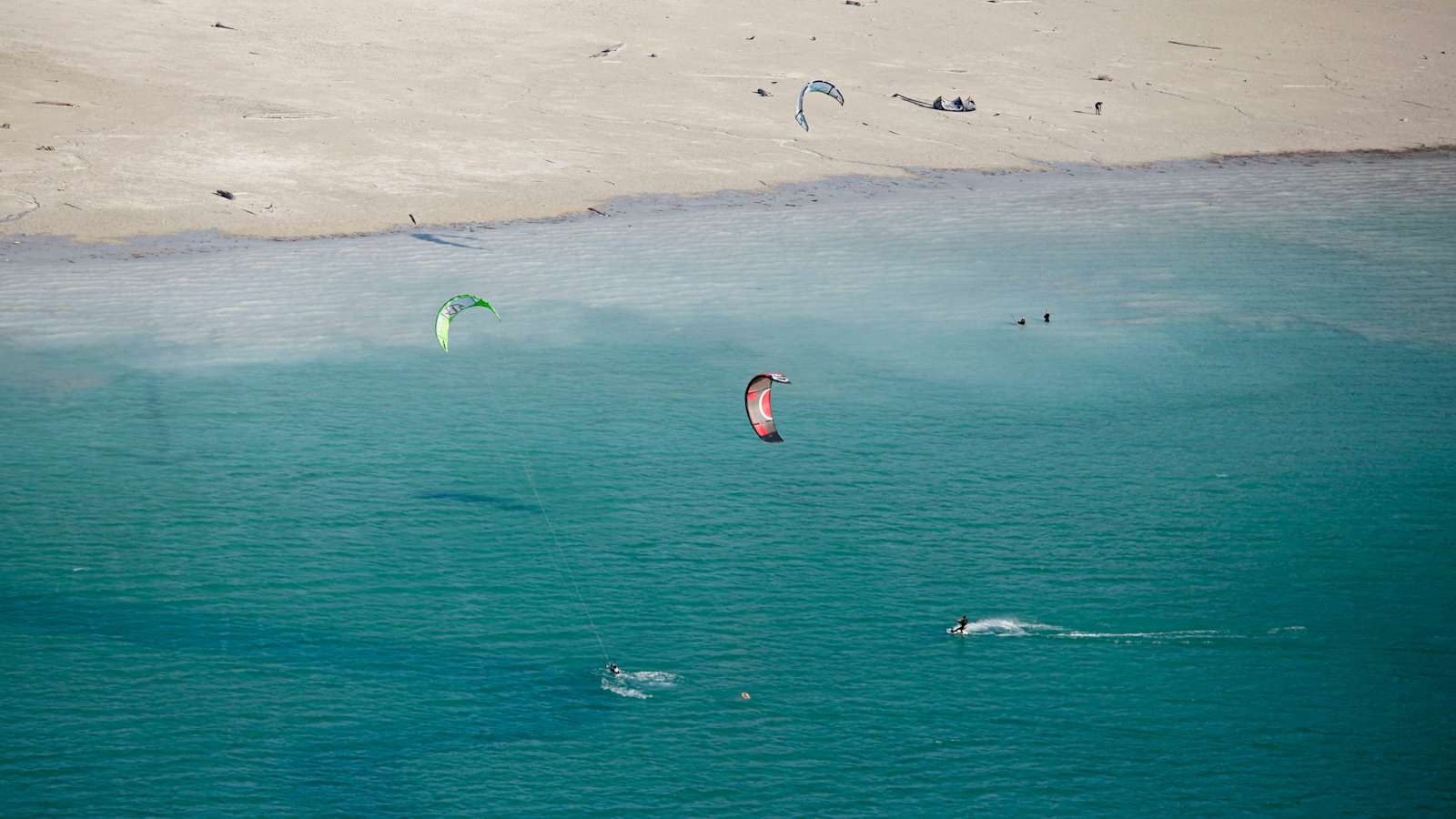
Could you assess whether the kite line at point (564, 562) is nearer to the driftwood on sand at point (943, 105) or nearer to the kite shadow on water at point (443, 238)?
the kite shadow on water at point (443, 238)

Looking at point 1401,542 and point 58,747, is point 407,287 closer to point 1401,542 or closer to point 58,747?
point 58,747

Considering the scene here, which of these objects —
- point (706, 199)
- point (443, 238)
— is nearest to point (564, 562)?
point (443, 238)

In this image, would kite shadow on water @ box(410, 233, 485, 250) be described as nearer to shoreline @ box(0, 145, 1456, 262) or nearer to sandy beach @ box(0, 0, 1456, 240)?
shoreline @ box(0, 145, 1456, 262)

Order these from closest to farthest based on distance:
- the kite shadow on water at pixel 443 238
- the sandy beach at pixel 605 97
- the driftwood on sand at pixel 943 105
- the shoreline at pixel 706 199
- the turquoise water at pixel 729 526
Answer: the turquoise water at pixel 729 526
the shoreline at pixel 706 199
the kite shadow on water at pixel 443 238
the sandy beach at pixel 605 97
the driftwood on sand at pixel 943 105

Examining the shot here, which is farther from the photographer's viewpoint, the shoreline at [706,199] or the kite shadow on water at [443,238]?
the kite shadow on water at [443,238]

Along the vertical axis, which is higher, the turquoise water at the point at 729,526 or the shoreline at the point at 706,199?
the shoreline at the point at 706,199

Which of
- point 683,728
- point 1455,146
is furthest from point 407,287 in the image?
point 1455,146

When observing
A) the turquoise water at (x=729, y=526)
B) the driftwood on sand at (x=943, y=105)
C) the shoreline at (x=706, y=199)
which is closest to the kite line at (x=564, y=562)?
the turquoise water at (x=729, y=526)
